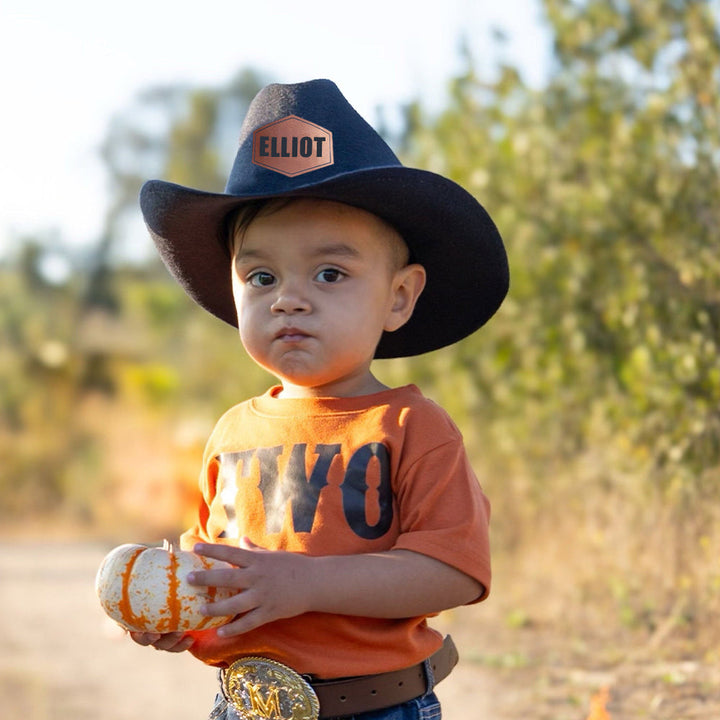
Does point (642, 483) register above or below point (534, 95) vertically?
below

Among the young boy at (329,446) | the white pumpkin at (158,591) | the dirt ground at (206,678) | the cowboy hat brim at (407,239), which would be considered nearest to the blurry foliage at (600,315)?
the dirt ground at (206,678)

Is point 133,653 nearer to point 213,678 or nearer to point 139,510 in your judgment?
point 213,678

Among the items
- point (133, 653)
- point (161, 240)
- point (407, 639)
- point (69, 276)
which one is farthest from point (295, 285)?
point (69, 276)

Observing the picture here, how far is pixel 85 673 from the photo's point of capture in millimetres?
5613

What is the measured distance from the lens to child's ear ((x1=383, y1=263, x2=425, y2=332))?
2609mm

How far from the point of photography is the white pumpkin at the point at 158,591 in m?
2.18

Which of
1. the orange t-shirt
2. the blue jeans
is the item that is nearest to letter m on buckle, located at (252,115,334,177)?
the orange t-shirt

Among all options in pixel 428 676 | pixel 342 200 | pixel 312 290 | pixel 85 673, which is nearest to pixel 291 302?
pixel 312 290

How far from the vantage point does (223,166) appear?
21.0m

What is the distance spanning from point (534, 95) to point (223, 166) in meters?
15.2

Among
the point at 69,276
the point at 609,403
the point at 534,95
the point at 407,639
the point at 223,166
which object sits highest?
the point at 223,166

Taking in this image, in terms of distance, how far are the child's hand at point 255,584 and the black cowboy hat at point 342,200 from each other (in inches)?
29.6

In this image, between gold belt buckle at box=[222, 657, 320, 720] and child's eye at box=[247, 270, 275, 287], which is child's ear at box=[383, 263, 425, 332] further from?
gold belt buckle at box=[222, 657, 320, 720]

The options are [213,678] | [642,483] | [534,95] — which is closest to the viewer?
[642,483]
